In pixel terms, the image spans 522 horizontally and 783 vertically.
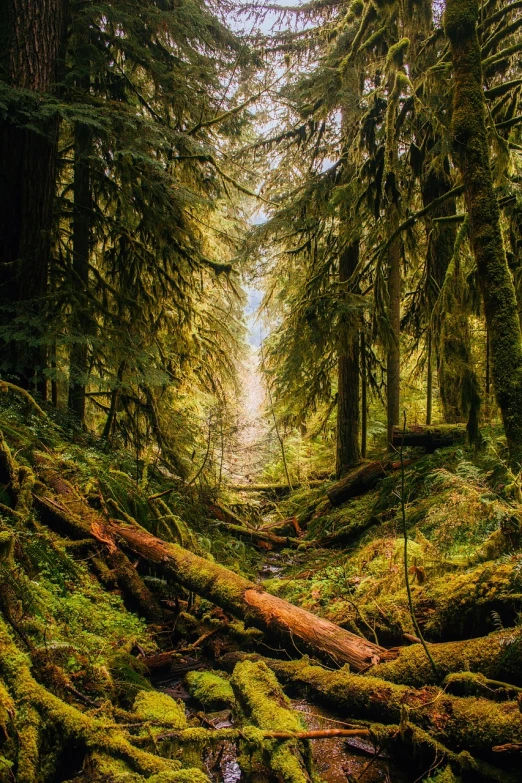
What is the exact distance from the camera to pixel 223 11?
8695mm

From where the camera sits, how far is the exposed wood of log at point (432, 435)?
7520 mm

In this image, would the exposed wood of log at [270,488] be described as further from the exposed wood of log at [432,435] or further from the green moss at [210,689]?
the green moss at [210,689]

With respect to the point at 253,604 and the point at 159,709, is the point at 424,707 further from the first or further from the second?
the point at 253,604

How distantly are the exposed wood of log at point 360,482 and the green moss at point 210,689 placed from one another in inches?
211

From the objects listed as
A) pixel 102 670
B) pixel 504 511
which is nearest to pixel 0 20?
pixel 102 670

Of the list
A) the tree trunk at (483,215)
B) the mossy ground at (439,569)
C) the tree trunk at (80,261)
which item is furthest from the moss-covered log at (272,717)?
the tree trunk at (80,261)

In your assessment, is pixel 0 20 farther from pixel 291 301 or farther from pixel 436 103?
pixel 291 301

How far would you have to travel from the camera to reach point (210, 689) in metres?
3.22

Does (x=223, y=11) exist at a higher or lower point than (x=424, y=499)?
higher

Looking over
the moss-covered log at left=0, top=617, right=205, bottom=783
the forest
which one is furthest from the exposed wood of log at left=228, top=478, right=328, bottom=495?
the moss-covered log at left=0, top=617, right=205, bottom=783

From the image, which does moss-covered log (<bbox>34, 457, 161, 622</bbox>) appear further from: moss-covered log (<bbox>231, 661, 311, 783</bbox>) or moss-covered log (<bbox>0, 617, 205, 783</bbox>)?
moss-covered log (<bbox>0, 617, 205, 783</bbox>)

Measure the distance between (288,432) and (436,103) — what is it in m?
8.55

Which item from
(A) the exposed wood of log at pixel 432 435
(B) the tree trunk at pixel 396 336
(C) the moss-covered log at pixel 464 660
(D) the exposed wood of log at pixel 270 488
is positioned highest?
(B) the tree trunk at pixel 396 336

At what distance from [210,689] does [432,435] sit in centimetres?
562
